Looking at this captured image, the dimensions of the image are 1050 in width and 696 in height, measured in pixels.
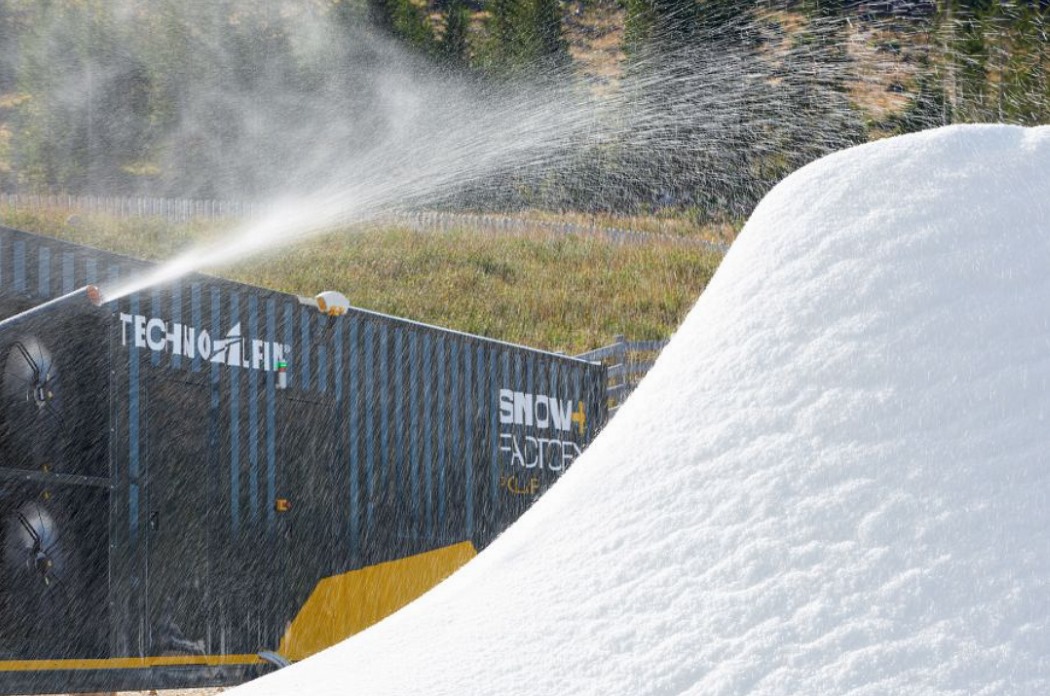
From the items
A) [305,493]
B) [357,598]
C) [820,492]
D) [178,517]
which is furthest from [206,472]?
[820,492]

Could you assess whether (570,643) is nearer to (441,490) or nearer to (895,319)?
(895,319)

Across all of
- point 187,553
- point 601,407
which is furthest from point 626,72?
point 187,553

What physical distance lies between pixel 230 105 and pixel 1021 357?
69620 millimetres

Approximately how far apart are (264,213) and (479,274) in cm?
1189

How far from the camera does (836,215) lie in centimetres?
342

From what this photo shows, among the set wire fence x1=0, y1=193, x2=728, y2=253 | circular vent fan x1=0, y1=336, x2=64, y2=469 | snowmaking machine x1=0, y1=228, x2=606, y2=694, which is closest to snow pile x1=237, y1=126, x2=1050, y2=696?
snowmaking machine x1=0, y1=228, x2=606, y2=694

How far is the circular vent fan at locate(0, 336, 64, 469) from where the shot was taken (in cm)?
677

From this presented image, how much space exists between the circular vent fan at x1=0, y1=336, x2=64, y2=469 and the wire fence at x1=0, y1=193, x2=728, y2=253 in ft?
138

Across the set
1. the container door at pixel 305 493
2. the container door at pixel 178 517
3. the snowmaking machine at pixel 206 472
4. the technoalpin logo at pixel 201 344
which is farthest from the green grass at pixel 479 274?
the container door at pixel 178 517

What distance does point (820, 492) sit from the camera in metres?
2.76

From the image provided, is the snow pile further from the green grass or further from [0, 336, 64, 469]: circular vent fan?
the green grass

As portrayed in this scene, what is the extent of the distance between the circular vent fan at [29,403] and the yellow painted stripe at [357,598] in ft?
7.36

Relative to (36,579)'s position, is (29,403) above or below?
above

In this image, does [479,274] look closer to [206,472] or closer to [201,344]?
[201,344]
